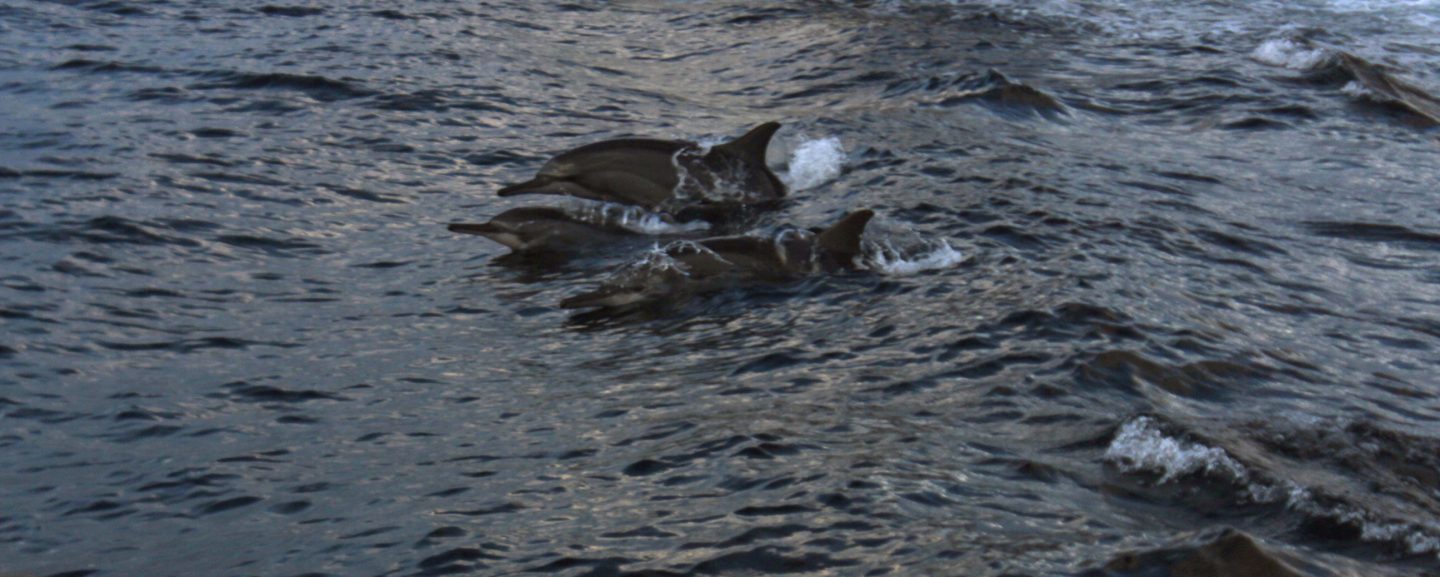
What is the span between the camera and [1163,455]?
439cm

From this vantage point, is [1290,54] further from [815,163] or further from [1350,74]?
[815,163]

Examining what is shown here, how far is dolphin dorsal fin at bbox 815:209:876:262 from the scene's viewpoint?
6422 millimetres

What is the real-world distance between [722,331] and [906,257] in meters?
1.09

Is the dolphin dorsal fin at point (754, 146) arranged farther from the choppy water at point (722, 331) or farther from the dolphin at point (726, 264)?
the dolphin at point (726, 264)

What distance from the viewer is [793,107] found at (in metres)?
10.0

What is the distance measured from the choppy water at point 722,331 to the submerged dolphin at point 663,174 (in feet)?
1.26

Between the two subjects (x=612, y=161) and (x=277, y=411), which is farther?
(x=612, y=161)

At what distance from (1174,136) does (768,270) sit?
357cm

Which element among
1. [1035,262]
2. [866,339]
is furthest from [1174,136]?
[866,339]

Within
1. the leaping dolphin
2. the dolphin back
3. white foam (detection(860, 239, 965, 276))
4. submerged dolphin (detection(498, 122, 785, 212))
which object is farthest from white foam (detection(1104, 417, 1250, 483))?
submerged dolphin (detection(498, 122, 785, 212))

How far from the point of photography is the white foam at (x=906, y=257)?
6410mm

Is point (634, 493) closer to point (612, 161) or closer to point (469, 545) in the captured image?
point (469, 545)

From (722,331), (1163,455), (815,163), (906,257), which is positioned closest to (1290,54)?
(815,163)

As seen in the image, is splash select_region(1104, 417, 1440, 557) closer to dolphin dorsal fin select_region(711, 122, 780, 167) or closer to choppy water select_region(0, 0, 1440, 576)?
choppy water select_region(0, 0, 1440, 576)
